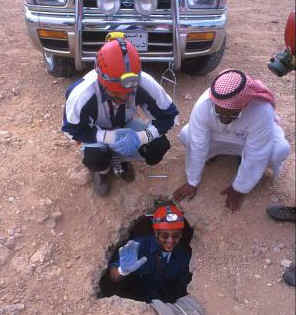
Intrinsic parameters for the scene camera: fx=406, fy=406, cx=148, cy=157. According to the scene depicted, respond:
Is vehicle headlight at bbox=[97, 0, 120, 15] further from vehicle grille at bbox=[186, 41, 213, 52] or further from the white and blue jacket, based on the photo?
the white and blue jacket

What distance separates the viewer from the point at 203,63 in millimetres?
4863

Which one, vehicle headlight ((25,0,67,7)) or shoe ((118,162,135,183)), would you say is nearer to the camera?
shoe ((118,162,135,183))

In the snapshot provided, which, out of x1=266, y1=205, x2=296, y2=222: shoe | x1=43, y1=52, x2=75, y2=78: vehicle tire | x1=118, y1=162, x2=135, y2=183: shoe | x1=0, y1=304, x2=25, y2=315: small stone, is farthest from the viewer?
x1=43, y1=52, x2=75, y2=78: vehicle tire

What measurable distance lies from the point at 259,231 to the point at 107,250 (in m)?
1.23

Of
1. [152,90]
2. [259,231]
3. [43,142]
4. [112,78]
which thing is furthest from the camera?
[43,142]

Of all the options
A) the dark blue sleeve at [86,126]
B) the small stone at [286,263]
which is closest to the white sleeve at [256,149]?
the small stone at [286,263]

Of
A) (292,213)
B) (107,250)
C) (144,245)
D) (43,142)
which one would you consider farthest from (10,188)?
(292,213)

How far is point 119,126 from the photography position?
3.40 metres

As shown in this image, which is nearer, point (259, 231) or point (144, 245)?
point (259, 231)

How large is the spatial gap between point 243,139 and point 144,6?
66.5 inches

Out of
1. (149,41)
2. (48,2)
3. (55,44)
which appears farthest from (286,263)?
(48,2)

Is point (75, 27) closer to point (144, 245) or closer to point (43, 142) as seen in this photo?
point (43, 142)

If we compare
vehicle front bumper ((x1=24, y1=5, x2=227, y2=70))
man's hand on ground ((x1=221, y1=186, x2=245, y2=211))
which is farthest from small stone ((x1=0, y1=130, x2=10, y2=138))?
man's hand on ground ((x1=221, y1=186, x2=245, y2=211))

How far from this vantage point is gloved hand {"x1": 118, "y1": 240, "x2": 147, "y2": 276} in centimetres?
333
